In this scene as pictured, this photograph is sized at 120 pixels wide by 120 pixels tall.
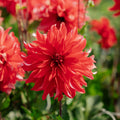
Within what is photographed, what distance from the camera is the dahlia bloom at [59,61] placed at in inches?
19.8

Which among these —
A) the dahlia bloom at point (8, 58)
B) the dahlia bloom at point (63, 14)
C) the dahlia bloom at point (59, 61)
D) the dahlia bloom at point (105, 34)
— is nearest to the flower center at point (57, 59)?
the dahlia bloom at point (59, 61)

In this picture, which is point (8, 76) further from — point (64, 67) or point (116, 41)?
point (116, 41)

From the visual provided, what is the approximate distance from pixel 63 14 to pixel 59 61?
0.80 feet

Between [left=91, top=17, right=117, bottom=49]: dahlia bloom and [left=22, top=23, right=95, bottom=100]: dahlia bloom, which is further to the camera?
[left=91, top=17, right=117, bottom=49]: dahlia bloom

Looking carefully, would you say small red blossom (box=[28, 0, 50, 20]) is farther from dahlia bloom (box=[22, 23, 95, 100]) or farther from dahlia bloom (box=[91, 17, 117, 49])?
dahlia bloom (box=[91, 17, 117, 49])

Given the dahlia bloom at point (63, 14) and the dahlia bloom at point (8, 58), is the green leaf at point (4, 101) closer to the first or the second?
the dahlia bloom at point (8, 58)

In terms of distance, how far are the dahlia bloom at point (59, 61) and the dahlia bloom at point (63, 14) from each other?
0.69 ft

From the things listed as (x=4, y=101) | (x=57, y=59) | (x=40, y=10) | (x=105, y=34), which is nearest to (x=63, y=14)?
(x=40, y=10)

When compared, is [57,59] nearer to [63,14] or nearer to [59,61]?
[59,61]

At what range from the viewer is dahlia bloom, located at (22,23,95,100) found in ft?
→ 1.65

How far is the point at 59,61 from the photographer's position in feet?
1.79

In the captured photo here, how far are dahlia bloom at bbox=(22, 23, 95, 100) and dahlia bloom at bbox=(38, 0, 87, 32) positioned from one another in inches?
8.3

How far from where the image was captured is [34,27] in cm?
85

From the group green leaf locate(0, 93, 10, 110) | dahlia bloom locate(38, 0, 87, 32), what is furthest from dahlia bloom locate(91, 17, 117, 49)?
green leaf locate(0, 93, 10, 110)
